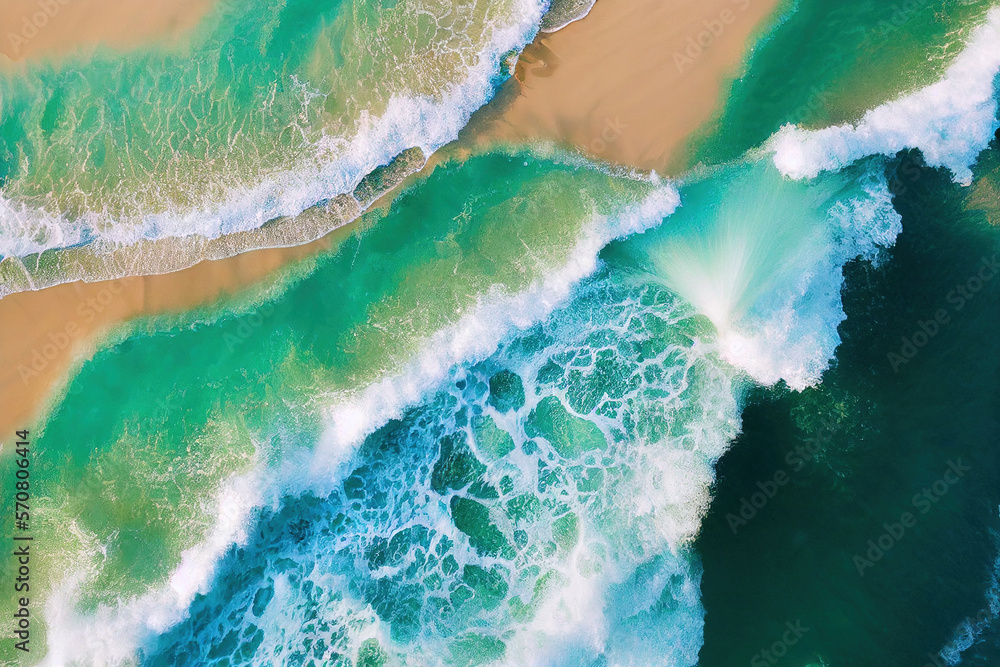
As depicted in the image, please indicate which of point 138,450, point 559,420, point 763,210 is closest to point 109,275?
point 138,450

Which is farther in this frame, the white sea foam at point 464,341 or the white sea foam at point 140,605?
the white sea foam at point 464,341

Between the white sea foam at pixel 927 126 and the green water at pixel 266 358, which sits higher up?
the white sea foam at pixel 927 126

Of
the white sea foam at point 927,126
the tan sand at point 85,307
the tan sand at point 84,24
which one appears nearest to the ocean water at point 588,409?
the white sea foam at point 927,126

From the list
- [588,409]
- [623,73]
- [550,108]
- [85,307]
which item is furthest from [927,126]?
[85,307]

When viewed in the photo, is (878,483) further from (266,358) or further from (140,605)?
(140,605)

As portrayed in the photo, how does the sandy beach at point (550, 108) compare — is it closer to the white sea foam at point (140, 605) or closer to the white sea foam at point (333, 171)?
the white sea foam at point (333, 171)

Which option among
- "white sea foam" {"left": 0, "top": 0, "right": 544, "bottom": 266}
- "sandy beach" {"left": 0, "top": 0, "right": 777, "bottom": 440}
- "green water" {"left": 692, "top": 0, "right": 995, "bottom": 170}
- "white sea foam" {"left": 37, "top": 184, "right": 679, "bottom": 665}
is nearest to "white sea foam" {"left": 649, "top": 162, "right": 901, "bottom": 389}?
"green water" {"left": 692, "top": 0, "right": 995, "bottom": 170}
